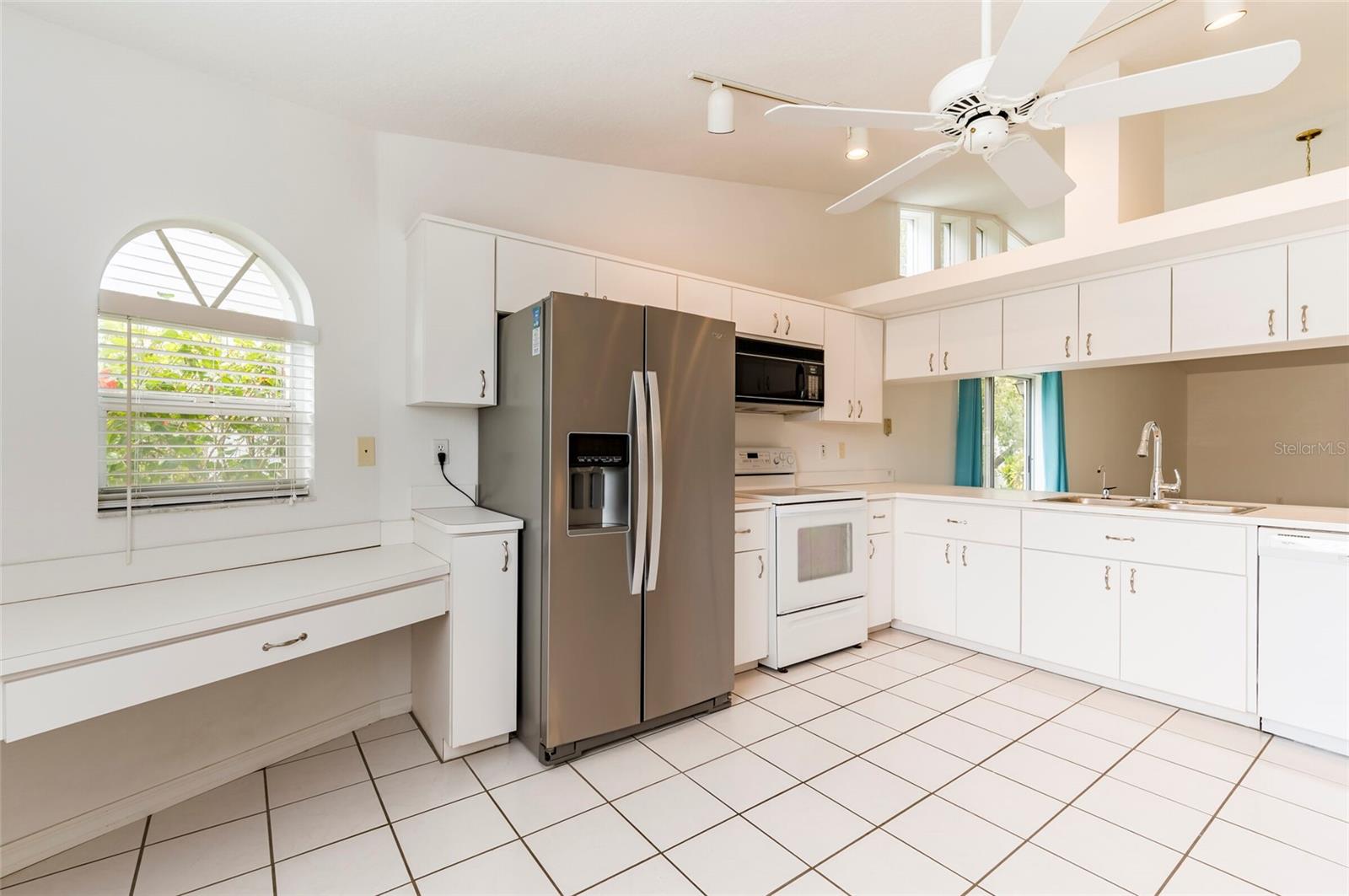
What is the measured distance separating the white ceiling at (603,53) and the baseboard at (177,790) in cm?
256

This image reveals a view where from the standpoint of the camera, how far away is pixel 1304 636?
7.93ft

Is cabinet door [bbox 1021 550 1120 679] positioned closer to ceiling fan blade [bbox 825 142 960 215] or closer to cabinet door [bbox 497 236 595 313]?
ceiling fan blade [bbox 825 142 960 215]

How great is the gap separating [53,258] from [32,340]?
0.27 meters

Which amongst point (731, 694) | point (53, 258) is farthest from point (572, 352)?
point (731, 694)

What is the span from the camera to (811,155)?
139 inches

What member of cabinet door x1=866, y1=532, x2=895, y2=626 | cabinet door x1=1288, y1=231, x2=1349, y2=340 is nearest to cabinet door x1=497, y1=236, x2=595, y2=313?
cabinet door x1=866, y1=532, x2=895, y2=626

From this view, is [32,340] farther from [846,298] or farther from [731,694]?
[846,298]

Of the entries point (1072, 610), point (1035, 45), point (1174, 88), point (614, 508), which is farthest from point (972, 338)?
point (1035, 45)

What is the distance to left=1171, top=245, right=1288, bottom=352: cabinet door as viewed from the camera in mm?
2662

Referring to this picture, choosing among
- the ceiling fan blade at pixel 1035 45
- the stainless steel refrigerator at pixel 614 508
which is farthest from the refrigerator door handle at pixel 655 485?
the ceiling fan blade at pixel 1035 45

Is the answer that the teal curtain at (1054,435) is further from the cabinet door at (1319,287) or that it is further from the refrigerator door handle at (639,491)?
the refrigerator door handle at (639,491)

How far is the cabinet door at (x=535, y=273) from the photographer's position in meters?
2.71

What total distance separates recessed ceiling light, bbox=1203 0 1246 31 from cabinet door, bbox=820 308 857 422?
6.99 feet

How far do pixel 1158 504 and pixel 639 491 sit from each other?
9.29ft
